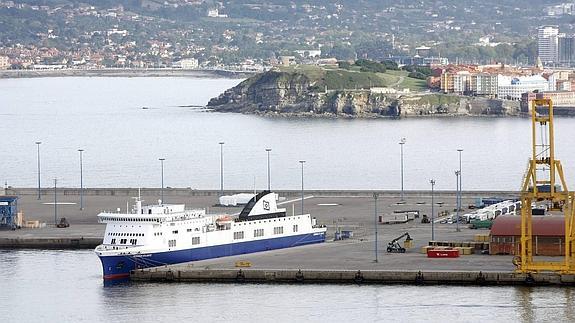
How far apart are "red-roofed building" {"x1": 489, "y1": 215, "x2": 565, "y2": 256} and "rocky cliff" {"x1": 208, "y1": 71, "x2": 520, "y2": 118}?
108780mm

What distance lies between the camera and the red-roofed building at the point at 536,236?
5134 cm

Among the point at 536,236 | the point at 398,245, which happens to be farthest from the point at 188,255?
the point at 536,236

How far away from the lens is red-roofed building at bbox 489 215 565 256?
5134 cm

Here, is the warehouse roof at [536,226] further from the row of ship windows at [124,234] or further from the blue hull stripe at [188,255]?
the row of ship windows at [124,234]

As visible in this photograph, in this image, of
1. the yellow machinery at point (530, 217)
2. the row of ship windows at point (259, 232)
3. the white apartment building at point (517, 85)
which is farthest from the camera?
the white apartment building at point (517, 85)

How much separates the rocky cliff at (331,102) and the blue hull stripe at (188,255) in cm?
10556

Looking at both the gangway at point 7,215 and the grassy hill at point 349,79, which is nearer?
the gangway at point 7,215

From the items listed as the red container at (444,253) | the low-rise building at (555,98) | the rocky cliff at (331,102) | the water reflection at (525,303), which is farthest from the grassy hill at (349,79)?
the water reflection at (525,303)

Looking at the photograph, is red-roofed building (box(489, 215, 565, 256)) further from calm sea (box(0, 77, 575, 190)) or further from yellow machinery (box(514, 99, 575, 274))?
calm sea (box(0, 77, 575, 190))

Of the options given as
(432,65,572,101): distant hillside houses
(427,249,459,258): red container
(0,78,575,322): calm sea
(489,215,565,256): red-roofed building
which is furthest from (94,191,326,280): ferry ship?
(432,65,572,101): distant hillside houses

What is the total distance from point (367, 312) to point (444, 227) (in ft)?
47.7

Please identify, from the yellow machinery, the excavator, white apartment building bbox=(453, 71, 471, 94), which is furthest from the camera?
white apartment building bbox=(453, 71, 471, 94)

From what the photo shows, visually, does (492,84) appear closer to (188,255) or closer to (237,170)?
(237,170)

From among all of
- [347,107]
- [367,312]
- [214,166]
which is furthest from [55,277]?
[347,107]
